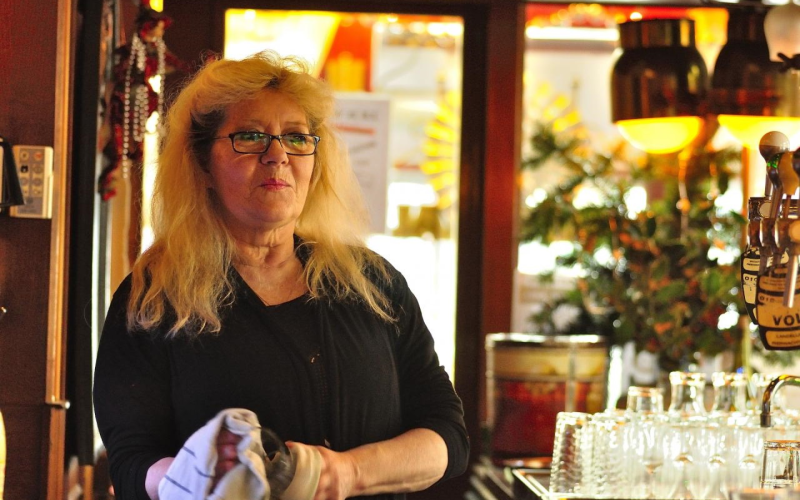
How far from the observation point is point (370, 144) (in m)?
4.53

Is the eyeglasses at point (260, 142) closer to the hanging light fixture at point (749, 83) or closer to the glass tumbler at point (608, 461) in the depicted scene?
the glass tumbler at point (608, 461)

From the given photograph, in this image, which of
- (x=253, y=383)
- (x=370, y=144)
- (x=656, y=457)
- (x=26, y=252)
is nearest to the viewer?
(x=253, y=383)

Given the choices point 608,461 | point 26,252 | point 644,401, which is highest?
point 26,252

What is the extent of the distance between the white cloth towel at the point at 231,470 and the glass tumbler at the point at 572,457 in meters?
1.08

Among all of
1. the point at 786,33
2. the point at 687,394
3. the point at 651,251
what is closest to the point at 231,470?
the point at 687,394

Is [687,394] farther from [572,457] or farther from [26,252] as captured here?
[26,252]

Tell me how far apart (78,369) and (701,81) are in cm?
182

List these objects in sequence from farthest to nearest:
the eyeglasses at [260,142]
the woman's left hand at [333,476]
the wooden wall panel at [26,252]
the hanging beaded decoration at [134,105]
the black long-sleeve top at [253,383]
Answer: the hanging beaded decoration at [134,105], the wooden wall panel at [26,252], the eyeglasses at [260,142], the black long-sleeve top at [253,383], the woman's left hand at [333,476]

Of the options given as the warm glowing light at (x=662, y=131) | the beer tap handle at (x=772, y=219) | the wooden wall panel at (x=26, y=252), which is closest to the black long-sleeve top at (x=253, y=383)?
the wooden wall panel at (x=26, y=252)

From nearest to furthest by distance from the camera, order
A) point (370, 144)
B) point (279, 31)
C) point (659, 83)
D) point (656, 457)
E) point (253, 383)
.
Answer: point (253, 383)
point (656, 457)
point (659, 83)
point (279, 31)
point (370, 144)

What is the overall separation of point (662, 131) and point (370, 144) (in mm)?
1592

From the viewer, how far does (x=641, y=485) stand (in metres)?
2.51

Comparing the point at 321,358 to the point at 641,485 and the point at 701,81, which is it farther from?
the point at 701,81

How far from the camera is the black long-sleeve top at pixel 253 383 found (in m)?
1.82
